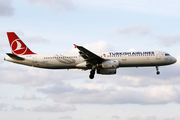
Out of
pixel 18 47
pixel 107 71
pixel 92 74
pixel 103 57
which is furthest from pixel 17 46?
pixel 107 71

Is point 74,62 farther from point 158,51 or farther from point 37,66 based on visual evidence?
point 158,51

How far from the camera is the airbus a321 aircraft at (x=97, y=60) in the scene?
51.1 m

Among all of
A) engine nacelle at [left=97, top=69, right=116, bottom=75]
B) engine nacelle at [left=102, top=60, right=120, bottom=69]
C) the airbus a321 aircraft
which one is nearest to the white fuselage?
the airbus a321 aircraft

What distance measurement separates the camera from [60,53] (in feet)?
176

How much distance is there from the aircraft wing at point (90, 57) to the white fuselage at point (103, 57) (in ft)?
4.40

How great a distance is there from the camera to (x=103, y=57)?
52344mm

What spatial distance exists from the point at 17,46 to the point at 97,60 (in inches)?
638

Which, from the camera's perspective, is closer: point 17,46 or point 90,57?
point 90,57

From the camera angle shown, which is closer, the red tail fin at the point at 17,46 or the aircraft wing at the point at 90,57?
the aircraft wing at the point at 90,57

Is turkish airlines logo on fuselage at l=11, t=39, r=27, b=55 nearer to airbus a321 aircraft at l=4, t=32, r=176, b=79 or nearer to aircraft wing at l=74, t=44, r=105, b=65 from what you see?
airbus a321 aircraft at l=4, t=32, r=176, b=79

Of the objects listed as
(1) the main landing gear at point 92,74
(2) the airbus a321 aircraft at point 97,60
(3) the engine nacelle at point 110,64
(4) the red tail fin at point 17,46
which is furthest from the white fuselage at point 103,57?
(1) the main landing gear at point 92,74

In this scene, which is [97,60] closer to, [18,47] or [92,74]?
[92,74]

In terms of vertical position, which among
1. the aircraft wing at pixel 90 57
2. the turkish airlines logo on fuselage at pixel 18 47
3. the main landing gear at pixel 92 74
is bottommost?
the main landing gear at pixel 92 74

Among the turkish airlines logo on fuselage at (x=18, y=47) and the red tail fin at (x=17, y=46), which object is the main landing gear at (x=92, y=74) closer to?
the red tail fin at (x=17, y=46)
